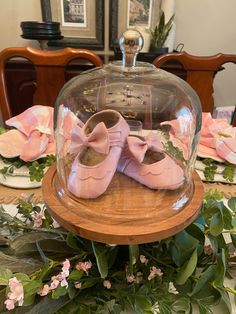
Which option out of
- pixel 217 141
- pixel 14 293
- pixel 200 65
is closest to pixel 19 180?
pixel 14 293

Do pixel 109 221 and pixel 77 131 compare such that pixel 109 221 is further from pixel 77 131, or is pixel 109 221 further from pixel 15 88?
pixel 15 88

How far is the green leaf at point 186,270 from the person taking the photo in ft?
1.04

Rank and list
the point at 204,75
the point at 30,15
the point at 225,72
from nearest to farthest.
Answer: the point at 204,75 < the point at 30,15 < the point at 225,72

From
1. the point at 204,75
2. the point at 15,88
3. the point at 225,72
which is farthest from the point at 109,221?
the point at 225,72

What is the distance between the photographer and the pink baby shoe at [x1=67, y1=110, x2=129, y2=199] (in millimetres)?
372

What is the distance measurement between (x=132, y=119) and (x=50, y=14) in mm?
1037

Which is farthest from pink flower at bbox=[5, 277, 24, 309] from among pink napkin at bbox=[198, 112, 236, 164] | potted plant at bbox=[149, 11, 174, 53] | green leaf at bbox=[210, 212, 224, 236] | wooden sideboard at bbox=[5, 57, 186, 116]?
potted plant at bbox=[149, 11, 174, 53]

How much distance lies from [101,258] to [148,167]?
0.15 m

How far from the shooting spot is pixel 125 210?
35 centimetres

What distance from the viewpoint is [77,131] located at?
0.48 meters

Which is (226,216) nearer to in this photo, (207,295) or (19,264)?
(207,295)

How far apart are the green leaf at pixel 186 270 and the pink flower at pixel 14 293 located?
172 mm

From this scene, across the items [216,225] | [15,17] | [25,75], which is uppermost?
[15,17]

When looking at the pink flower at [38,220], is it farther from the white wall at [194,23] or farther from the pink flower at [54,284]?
the white wall at [194,23]
